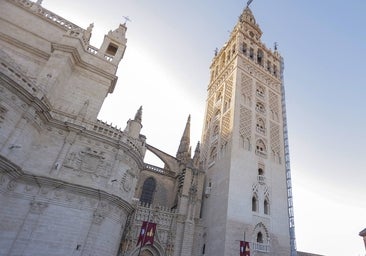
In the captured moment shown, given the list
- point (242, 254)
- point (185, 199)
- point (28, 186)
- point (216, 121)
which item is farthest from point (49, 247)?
point (216, 121)

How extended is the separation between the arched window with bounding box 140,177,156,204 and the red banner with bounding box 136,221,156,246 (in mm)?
5919

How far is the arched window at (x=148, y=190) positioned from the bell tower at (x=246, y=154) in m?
5.34

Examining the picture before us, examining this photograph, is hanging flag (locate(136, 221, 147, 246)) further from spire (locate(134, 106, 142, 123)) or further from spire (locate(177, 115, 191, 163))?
spire (locate(177, 115, 191, 163))

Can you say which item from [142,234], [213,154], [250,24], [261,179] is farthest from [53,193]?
[250,24]

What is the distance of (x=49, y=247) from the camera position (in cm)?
1377

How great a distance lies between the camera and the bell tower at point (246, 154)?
20875 millimetres

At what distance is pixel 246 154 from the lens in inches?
955

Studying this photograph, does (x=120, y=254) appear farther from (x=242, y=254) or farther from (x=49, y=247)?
(x=242, y=254)

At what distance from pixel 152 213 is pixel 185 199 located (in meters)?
3.16

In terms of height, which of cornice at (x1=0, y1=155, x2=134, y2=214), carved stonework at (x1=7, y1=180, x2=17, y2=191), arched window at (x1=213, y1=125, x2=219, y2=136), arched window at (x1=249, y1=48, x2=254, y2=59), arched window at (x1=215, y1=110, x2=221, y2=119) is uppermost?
arched window at (x1=249, y1=48, x2=254, y2=59)

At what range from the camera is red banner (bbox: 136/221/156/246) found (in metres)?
17.9

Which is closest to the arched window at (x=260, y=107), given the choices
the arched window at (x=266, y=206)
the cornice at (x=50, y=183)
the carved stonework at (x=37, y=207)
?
the arched window at (x=266, y=206)

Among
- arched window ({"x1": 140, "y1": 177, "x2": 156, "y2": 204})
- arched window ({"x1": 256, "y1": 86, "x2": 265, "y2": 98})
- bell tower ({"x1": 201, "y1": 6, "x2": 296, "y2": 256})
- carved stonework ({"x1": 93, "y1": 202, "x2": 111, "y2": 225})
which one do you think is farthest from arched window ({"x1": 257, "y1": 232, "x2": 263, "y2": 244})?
A: arched window ({"x1": 256, "y1": 86, "x2": 265, "y2": 98})

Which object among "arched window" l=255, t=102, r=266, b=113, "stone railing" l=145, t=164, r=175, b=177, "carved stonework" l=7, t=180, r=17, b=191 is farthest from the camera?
"arched window" l=255, t=102, r=266, b=113
